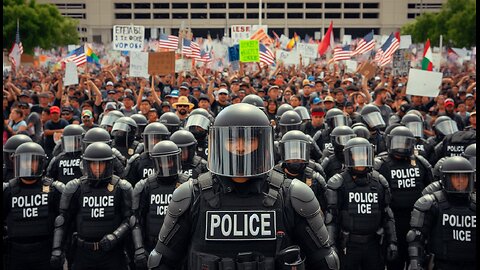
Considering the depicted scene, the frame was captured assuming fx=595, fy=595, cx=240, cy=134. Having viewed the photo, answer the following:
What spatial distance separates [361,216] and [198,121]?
3.32m

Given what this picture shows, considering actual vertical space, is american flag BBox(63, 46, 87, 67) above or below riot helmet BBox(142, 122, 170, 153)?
above

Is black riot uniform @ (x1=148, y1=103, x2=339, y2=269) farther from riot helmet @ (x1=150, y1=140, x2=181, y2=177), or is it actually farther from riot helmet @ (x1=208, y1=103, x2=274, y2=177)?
riot helmet @ (x1=150, y1=140, x2=181, y2=177)

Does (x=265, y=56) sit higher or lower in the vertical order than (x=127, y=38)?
lower

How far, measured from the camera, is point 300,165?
22.8 ft

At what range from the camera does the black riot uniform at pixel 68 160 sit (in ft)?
27.1

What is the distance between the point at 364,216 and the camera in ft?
21.7

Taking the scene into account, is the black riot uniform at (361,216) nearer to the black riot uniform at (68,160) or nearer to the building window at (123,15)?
the black riot uniform at (68,160)

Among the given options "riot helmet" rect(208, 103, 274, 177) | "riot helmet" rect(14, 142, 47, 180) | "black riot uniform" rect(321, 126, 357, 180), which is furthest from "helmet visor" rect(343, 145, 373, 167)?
"riot helmet" rect(14, 142, 47, 180)

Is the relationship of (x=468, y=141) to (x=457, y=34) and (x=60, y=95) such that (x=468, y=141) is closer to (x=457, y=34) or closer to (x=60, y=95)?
(x=60, y=95)

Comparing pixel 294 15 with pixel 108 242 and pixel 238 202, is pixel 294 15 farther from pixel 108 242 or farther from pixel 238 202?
pixel 238 202

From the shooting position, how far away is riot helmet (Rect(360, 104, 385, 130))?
975 cm

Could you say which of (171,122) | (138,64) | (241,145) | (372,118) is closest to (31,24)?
(138,64)

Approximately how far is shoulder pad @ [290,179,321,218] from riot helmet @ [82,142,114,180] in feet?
10.5

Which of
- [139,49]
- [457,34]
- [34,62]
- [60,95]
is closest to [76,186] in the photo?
[60,95]
